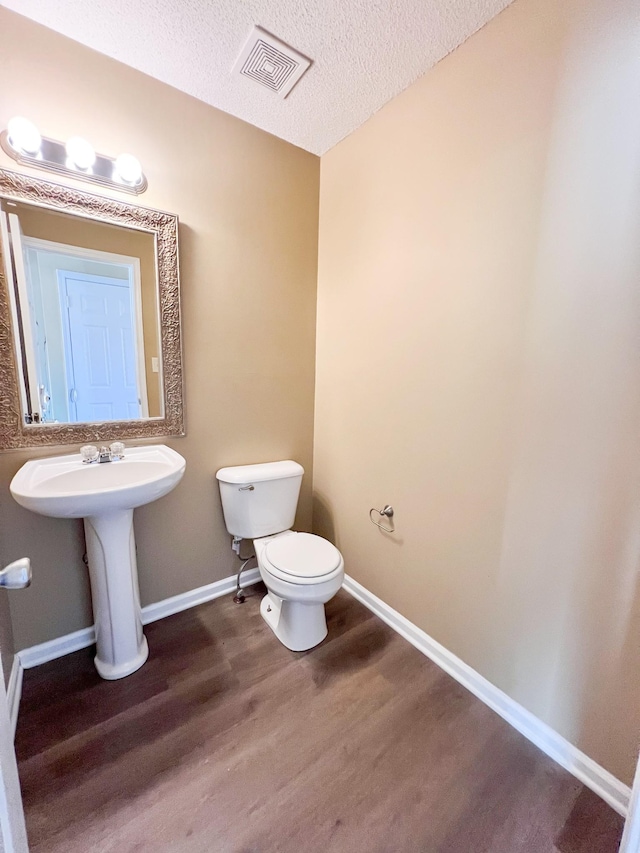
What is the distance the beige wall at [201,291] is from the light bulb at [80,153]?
9 cm

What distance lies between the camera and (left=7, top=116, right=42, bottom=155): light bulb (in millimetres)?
1204

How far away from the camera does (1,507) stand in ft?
4.38

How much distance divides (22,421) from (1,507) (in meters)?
0.33

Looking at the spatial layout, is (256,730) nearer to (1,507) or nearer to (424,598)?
(424,598)

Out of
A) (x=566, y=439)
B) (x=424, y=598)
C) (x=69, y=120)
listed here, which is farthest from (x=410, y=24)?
(x=424, y=598)

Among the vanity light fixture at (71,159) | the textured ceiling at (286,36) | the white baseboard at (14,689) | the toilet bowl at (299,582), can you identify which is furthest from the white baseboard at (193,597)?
the textured ceiling at (286,36)

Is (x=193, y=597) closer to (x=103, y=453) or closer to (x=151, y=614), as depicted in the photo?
(x=151, y=614)

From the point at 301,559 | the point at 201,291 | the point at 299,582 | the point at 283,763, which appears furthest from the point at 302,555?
the point at 201,291

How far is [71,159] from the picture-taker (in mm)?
1320

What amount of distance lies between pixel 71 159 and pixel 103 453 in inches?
44.0

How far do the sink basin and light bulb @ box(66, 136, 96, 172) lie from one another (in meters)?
1.11

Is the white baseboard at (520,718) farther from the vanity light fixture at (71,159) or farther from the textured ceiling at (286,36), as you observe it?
the textured ceiling at (286,36)

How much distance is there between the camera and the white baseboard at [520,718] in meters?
1.08

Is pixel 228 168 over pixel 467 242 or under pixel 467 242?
over
